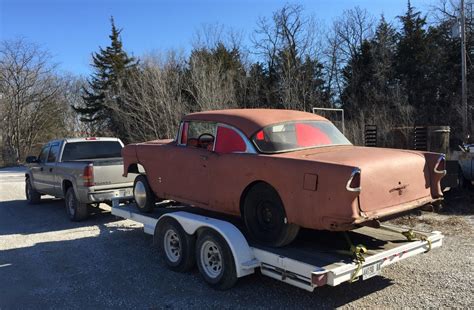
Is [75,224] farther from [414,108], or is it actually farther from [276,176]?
[414,108]

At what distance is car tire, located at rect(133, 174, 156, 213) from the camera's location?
23.5 ft

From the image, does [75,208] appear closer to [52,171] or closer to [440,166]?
[52,171]

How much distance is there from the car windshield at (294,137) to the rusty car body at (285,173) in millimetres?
13

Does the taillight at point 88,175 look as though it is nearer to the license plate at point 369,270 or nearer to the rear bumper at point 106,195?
the rear bumper at point 106,195

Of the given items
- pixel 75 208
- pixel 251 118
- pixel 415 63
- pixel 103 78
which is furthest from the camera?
pixel 103 78

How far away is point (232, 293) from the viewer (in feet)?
16.9

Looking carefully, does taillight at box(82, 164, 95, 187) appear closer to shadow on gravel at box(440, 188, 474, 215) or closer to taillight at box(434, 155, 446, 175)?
taillight at box(434, 155, 446, 175)

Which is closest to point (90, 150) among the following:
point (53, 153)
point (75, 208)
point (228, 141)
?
point (53, 153)

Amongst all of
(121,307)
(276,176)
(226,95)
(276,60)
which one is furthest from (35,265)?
(276,60)

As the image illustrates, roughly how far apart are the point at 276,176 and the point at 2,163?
43.2 metres

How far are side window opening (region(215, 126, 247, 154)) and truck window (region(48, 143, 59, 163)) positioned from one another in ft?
21.1

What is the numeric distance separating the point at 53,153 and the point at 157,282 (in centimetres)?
667

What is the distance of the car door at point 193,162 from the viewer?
5.87 metres

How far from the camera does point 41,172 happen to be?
11.5 metres
